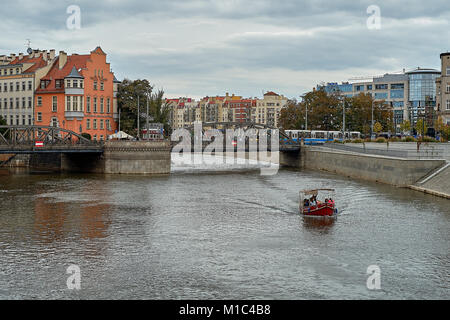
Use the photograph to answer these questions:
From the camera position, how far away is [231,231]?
1355 inches

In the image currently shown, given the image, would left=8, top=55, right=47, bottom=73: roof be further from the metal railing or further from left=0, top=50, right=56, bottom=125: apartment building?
the metal railing

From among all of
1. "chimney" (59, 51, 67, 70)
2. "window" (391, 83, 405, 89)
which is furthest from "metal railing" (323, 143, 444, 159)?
"window" (391, 83, 405, 89)

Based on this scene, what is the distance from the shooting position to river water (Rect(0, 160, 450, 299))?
23297 mm

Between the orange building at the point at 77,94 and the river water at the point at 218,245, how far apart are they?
1395 inches

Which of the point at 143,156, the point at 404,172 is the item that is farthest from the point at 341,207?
the point at 143,156

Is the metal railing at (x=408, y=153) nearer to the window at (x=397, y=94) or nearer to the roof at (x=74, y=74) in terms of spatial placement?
the roof at (x=74, y=74)

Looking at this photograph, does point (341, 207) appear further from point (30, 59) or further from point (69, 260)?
point (30, 59)

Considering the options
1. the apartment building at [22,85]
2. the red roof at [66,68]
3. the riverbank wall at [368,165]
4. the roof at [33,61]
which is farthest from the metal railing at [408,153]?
the roof at [33,61]

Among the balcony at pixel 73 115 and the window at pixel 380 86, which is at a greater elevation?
the window at pixel 380 86

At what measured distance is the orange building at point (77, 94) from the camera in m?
86.2

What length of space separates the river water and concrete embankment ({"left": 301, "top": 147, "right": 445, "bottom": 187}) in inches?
106

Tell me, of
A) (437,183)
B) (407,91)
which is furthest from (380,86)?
(437,183)
